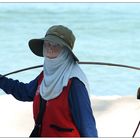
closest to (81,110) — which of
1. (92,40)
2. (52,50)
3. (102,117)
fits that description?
(52,50)

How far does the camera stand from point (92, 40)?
460 inches

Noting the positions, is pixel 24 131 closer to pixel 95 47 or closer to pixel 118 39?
pixel 95 47

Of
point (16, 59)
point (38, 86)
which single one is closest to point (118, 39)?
point (16, 59)

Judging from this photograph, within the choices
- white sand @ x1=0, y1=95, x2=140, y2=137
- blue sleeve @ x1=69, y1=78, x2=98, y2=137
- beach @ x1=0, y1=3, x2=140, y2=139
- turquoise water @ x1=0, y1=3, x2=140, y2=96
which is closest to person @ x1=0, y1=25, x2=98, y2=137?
blue sleeve @ x1=69, y1=78, x2=98, y2=137

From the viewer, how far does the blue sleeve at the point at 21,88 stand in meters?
2.46

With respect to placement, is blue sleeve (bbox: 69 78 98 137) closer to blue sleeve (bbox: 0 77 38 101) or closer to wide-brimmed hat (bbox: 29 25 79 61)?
wide-brimmed hat (bbox: 29 25 79 61)

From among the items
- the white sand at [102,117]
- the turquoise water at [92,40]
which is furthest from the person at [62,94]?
the turquoise water at [92,40]

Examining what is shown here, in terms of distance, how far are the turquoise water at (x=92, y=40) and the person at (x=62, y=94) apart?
11.1 feet

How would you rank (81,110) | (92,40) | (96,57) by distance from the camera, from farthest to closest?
(92,40)
(96,57)
(81,110)

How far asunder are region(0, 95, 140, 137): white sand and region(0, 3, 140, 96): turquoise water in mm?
1014

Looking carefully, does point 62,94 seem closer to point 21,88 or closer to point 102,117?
point 21,88

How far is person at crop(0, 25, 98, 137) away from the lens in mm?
2215

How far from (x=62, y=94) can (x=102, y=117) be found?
2.25 m

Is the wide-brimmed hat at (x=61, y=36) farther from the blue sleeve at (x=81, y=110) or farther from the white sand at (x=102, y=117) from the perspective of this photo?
the white sand at (x=102, y=117)
